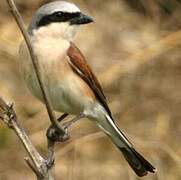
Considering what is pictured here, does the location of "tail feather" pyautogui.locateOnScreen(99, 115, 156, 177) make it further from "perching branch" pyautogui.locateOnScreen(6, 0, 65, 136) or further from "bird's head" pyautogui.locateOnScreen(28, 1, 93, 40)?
"perching branch" pyautogui.locateOnScreen(6, 0, 65, 136)

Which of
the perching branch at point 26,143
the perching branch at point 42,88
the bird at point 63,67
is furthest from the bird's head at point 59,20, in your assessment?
the perching branch at point 26,143

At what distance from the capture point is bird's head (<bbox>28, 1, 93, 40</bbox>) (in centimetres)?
399

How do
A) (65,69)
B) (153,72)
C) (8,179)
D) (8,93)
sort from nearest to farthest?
(65,69), (8,179), (8,93), (153,72)

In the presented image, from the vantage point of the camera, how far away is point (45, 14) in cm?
405

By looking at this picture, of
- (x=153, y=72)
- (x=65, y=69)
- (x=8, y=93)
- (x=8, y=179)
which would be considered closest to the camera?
(x=65, y=69)

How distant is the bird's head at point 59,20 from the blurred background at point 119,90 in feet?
6.14

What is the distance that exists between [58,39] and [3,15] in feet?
13.0

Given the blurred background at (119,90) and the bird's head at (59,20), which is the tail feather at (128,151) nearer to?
the bird's head at (59,20)

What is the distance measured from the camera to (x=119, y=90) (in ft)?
24.0

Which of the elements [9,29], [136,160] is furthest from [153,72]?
[136,160]

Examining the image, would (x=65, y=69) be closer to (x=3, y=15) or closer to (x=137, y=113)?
(x=137, y=113)

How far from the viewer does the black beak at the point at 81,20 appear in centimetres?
398

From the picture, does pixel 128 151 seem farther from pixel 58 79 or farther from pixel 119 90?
pixel 119 90

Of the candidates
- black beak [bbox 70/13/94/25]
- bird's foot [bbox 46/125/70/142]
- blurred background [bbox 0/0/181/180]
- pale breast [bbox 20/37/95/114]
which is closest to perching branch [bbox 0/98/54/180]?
bird's foot [bbox 46/125/70/142]
